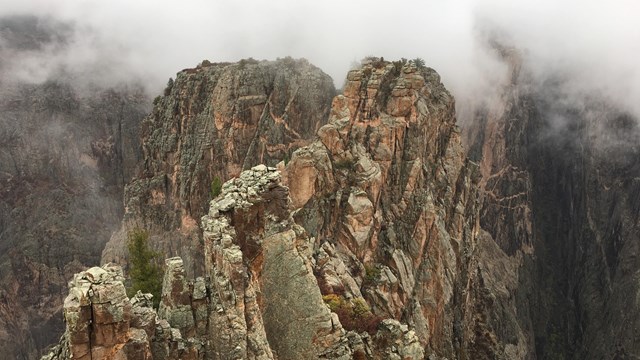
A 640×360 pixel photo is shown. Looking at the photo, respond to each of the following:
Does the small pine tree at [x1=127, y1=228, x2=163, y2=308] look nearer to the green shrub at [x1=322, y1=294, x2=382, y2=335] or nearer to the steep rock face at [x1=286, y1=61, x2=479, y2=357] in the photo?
the green shrub at [x1=322, y1=294, x2=382, y2=335]

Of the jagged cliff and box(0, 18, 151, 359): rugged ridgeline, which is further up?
box(0, 18, 151, 359): rugged ridgeline

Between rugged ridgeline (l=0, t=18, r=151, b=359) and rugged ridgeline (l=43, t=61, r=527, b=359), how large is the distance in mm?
36631

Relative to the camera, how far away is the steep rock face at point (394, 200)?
173ft

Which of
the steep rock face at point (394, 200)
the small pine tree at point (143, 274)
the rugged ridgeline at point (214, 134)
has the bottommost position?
the small pine tree at point (143, 274)

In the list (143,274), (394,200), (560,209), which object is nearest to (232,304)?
(143,274)

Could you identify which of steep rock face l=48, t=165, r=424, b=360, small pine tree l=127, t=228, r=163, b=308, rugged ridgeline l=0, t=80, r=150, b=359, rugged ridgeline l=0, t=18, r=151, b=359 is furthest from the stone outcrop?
rugged ridgeline l=0, t=80, r=150, b=359

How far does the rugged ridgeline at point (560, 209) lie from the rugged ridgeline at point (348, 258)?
18507 mm

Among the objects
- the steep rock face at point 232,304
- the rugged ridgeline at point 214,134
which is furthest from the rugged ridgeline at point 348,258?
the rugged ridgeline at point 214,134

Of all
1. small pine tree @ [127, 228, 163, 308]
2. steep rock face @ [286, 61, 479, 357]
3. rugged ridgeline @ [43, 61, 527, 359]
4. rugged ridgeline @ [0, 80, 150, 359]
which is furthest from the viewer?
rugged ridgeline @ [0, 80, 150, 359]

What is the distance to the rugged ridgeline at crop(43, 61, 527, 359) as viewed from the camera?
2234cm

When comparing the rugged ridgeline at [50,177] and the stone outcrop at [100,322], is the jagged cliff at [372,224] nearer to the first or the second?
the stone outcrop at [100,322]

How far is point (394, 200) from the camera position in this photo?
58.1 metres

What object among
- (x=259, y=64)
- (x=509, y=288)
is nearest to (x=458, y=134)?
(x=259, y=64)

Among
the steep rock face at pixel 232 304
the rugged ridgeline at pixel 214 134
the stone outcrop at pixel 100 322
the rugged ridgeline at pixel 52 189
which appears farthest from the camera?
the rugged ridgeline at pixel 52 189
